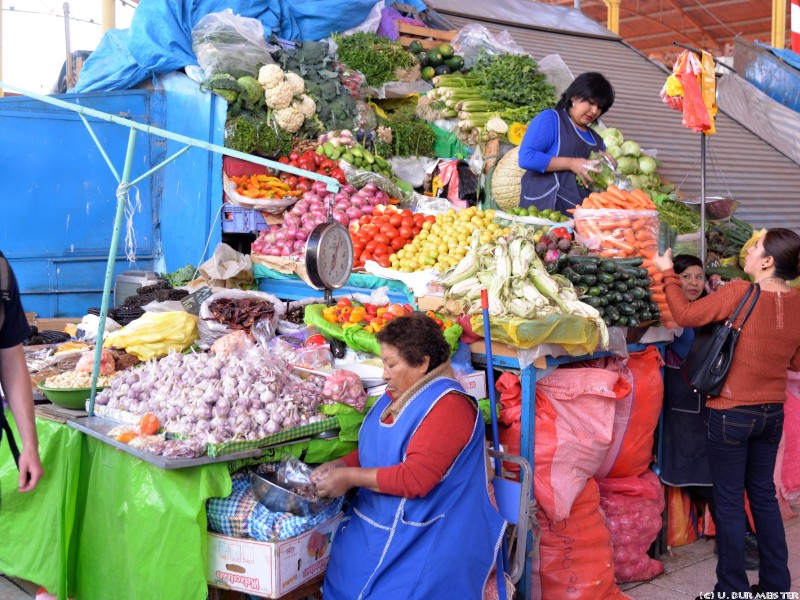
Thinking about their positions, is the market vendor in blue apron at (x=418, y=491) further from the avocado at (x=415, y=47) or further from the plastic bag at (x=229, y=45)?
the avocado at (x=415, y=47)

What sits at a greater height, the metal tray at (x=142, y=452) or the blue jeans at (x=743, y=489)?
the metal tray at (x=142, y=452)

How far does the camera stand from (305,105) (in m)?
7.10

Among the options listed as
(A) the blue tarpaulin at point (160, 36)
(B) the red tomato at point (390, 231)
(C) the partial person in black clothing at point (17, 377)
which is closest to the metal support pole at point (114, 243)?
(C) the partial person in black clothing at point (17, 377)

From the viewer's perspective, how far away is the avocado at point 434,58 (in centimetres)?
883

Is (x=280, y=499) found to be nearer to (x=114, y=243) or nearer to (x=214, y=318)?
(x=114, y=243)

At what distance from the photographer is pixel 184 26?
7324 mm

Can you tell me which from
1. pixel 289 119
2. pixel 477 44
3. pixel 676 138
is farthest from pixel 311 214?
pixel 676 138

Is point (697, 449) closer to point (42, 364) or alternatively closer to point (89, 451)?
point (89, 451)

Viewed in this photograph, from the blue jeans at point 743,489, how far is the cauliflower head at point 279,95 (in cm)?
463

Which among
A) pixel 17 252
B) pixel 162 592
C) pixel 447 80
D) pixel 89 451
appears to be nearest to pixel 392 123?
pixel 447 80

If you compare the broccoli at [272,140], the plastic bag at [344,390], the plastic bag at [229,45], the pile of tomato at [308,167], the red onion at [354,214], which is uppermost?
the plastic bag at [229,45]

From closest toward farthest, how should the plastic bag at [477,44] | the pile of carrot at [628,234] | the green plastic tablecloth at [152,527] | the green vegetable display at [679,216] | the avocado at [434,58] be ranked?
the green plastic tablecloth at [152,527]
the pile of carrot at [628,234]
the green vegetable display at [679,216]
the avocado at [434,58]
the plastic bag at [477,44]

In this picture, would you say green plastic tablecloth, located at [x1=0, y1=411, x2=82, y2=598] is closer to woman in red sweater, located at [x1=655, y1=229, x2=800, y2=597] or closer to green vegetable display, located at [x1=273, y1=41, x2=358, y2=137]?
woman in red sweater, located at [x1=655, y1=229, x2=800, y2=597]

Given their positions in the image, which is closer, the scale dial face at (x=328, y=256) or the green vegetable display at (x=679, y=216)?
the scale dial face at (x=328, y=256)
